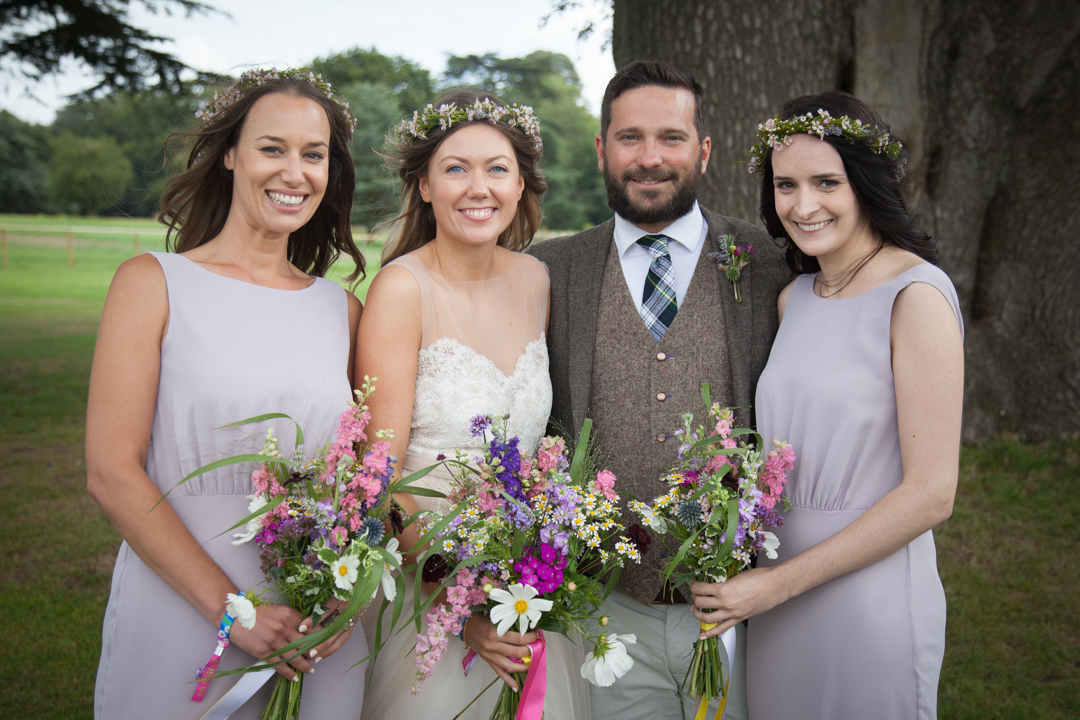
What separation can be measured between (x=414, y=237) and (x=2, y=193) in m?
53.1

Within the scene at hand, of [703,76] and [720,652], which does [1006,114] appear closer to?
[703,76]

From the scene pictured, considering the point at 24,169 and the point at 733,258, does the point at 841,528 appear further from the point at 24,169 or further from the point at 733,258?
the point at 24,169

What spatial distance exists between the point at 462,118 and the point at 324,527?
5.47 feet

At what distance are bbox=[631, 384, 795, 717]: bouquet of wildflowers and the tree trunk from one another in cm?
427

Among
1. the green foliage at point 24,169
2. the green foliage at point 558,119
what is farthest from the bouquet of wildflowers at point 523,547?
the green foliage at point 24,169

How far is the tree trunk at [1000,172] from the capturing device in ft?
20.1

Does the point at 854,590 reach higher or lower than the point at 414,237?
lower

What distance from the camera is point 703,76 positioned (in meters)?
5.09

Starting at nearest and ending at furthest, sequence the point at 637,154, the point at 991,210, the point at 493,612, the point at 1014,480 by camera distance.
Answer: the point at 493,612
the point at 637,154
the point at 1014,480
the point at 991,210

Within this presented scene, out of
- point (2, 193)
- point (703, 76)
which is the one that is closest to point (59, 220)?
point (2, 193)

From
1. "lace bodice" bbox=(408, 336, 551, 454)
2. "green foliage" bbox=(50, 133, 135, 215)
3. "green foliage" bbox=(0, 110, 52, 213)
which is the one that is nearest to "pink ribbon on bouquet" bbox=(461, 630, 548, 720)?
"lace bodice" bbox=(408, 336, 551, 454)

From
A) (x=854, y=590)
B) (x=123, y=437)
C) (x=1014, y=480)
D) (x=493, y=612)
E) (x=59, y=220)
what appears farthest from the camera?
(x=59, y=220)

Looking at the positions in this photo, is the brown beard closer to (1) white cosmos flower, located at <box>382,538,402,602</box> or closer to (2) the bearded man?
(2) the bearded man

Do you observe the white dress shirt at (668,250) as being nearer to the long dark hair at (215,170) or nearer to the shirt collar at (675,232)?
the shirt collar at (675,232)
